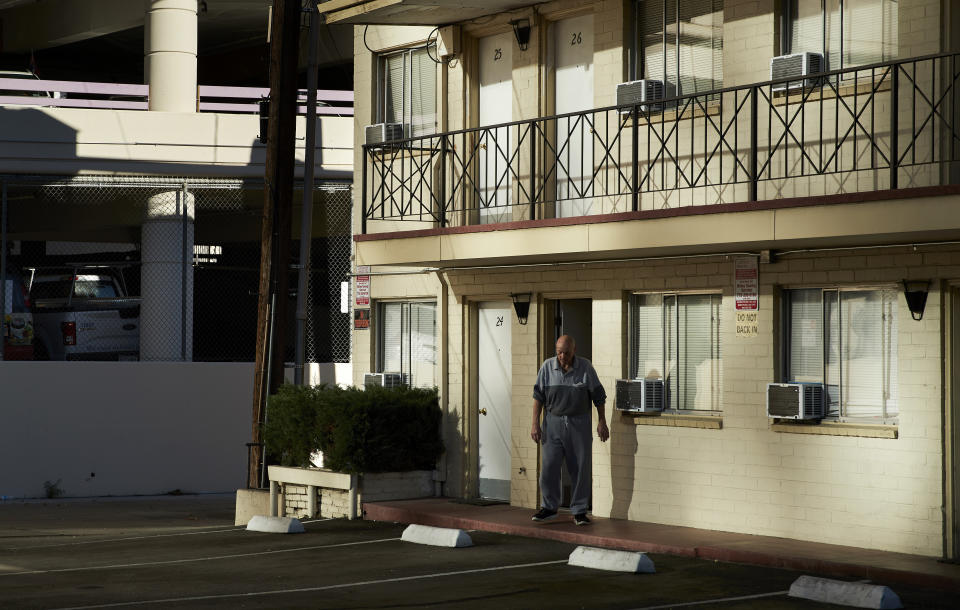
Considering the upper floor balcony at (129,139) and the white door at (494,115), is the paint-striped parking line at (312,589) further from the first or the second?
the upper floor balcony at (129,139)

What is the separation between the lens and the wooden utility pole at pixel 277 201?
15219mm

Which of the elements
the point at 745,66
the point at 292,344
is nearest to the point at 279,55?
the point at 745,66

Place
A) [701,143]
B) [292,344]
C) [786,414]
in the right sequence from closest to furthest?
1. [786,414]
2. [701,143]
3. [292,344]

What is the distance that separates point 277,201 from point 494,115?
2618mm

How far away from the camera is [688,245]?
11.6 m

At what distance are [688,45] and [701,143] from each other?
100cm

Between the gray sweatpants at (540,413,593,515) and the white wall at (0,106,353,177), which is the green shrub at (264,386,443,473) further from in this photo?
the white wall at (0,106,353,177)

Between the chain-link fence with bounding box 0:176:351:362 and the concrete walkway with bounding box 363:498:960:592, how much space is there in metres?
5.72

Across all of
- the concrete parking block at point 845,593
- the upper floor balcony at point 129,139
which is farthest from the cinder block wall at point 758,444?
the upper floor balcony at point 129,139

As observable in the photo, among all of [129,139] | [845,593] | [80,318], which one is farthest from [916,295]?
[80,318]

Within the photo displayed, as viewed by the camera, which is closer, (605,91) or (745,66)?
(745,66)

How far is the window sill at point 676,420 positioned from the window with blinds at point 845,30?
3363mm

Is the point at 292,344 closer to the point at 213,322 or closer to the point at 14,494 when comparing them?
the point at 213,322

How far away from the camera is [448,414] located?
50.3 feet
